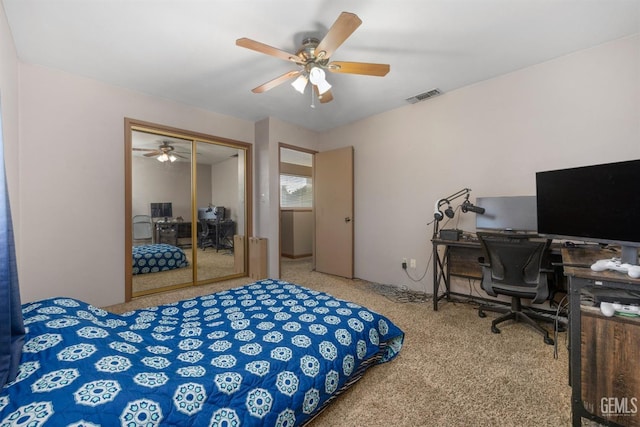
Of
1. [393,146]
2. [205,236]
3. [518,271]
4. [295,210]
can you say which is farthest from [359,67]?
[295,210]

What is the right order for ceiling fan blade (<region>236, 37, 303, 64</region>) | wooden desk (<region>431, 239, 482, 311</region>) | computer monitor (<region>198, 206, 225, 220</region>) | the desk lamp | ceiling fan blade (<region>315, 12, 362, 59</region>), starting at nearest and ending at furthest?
ceiling fan blade (<region>315, 12, 362, 59</region>) < ceiling fan blade (<region>236, 37, 303, 64</region>) < the desk lamp < wooden desk (<region>431, 239, 482, 311</region>) < computer monitor (<region>198, 206, 225, 220</region>)

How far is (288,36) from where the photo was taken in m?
2.13

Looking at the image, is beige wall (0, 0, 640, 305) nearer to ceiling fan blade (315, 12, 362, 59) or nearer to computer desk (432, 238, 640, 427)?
computer desk (432, 238, 640, 427)

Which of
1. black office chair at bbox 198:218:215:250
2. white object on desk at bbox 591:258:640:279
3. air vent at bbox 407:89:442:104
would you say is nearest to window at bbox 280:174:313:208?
black office chair at bbox 198:218:215:250

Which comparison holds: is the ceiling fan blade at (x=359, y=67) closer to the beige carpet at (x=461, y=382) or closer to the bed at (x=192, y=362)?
the bed at (x=192, y=362)

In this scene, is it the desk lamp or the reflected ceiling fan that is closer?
the desk lamp

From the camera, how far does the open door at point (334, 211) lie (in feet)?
13.8

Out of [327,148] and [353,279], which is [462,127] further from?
[353,279]

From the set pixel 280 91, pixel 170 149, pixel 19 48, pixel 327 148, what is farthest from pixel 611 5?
pixel 19 48

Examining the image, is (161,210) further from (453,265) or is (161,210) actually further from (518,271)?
(518,271)

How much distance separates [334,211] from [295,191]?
2.33 metres

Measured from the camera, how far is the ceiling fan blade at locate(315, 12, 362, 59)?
1579mm

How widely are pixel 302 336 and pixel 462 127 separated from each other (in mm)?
2977

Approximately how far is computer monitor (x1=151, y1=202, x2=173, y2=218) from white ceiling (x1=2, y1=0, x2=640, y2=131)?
4.63ft
